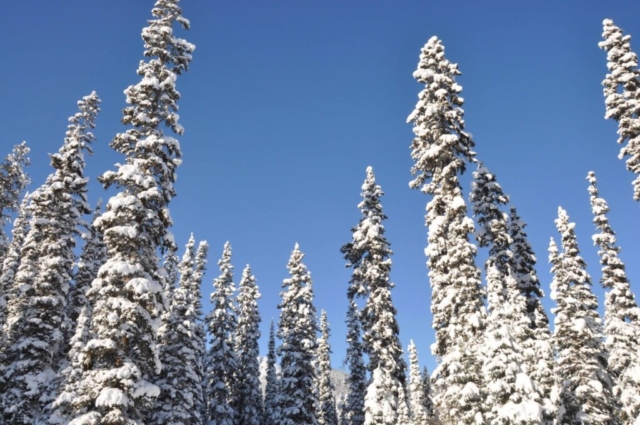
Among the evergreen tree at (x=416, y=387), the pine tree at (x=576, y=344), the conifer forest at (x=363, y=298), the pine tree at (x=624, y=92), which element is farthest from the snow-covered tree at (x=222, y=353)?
the pine tree at (x=624, y=92)

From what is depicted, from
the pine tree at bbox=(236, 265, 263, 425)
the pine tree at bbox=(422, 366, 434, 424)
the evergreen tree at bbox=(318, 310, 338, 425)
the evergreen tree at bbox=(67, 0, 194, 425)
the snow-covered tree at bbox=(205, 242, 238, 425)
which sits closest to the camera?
the evergreen tree at bbox=(67, 0, 194, 425)

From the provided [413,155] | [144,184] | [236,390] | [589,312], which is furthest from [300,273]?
[144,184]

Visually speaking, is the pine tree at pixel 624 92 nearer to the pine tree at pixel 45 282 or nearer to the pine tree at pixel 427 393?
the pine tree at pixel 45 282

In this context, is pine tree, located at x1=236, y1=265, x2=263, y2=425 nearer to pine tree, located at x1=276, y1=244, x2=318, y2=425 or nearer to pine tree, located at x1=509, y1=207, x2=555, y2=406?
pine tree, located at x1=276, y1=244, x2=318, y2=425

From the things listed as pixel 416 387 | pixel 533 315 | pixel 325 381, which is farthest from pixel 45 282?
pixel 416 387

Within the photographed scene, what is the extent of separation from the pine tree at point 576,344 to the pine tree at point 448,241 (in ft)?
33.8

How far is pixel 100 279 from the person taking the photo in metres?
19.4

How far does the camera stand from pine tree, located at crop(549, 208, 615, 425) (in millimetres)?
31359

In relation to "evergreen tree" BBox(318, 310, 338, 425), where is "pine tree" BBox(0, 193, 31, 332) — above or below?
above

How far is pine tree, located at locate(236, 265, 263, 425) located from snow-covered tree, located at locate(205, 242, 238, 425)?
4.19 feet

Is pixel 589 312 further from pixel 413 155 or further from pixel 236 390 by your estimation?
pixel 236 390

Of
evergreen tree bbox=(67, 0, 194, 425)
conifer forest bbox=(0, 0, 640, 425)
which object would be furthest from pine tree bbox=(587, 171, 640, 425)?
evergreen tree bbox=(67, 0, 194, 425)

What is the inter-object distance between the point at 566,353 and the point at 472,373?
15.0 m

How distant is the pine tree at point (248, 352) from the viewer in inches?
2023
